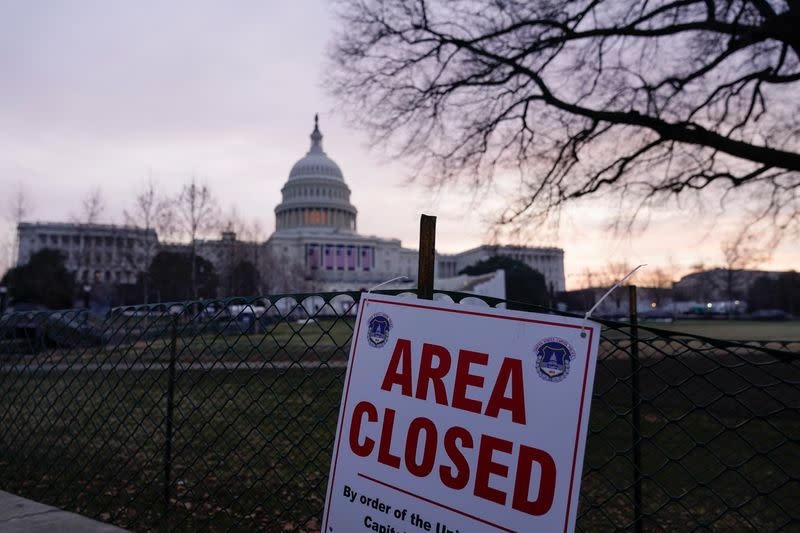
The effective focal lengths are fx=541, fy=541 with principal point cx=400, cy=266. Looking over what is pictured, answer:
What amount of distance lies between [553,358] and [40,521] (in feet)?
10.1

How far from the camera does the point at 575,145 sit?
34.6 feet

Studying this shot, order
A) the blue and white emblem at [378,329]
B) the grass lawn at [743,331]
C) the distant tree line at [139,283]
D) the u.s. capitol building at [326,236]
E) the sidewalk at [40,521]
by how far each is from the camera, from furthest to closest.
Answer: the u.s. capitol building at [326,236] → the distant tree line at [139,283] → the grass lawn at [743,331] → the sidewalk at [40,521] → the blue and white emblem at [378,329]

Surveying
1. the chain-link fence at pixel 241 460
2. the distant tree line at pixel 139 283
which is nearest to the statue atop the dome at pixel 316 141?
the distant tree line at pixel 139 283

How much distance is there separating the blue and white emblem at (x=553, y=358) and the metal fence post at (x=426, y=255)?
575 millimetres

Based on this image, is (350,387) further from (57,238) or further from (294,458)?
(57,238)

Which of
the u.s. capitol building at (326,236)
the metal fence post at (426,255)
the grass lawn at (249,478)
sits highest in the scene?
the u.s. capitol building at (326,236)

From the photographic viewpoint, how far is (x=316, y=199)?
97.9 meters

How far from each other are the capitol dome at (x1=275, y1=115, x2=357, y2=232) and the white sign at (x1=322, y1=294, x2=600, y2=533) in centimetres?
9642

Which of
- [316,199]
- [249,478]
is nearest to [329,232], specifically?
[316,199]

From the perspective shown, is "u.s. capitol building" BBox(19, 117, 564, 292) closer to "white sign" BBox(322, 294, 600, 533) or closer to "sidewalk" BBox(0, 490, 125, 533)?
"sidewalk" BBox(0, 490, 125, 533)

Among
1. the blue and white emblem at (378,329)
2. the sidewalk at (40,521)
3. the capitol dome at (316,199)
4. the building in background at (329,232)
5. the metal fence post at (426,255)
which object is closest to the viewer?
the blue and white emblem at (378,329)

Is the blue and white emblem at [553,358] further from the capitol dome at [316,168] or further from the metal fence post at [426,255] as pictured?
the capitol dome at [316,168]

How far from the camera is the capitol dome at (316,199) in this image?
98375 mm

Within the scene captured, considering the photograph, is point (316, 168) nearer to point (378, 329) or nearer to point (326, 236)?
point (326, 236)
